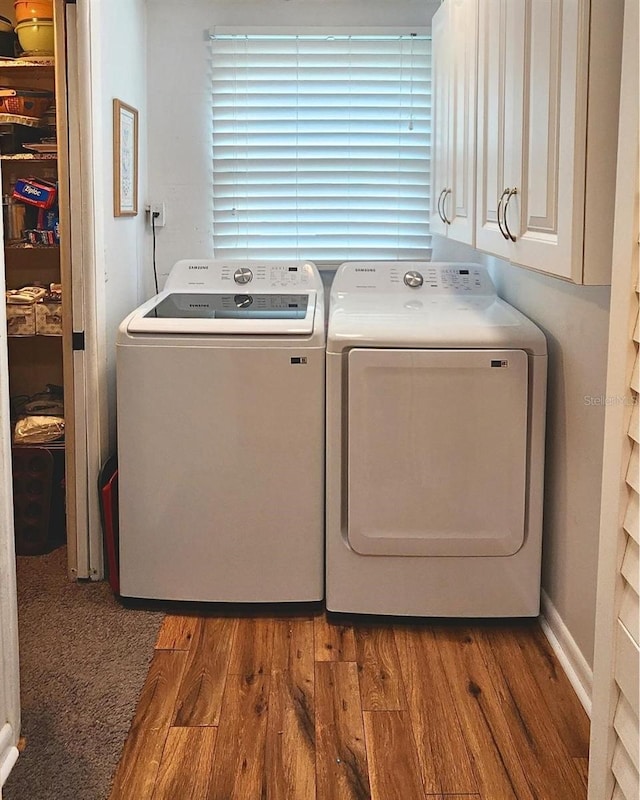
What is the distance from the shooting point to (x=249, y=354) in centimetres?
272

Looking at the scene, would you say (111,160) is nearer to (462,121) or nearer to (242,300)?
(242,300)

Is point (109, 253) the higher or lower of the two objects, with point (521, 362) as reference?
higher

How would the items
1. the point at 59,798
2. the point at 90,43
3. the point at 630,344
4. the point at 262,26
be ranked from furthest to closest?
the point at 262,26 < the point at 90,43 < the point at 59,798 < the point at 630,344

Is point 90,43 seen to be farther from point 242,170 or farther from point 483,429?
point 483,429

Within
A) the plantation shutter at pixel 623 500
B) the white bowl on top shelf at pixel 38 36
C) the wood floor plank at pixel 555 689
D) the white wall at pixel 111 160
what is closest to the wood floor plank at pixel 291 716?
the wood floor plank at pixel 555 689

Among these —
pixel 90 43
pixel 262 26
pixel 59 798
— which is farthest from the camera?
pixel 262 26

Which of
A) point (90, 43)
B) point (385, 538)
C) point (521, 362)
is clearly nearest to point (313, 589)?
point (385, 538)

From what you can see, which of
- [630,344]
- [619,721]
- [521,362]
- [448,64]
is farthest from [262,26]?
[619,721]

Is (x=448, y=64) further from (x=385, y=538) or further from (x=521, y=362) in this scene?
(x=385, y=538)

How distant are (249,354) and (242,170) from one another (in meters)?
1.29

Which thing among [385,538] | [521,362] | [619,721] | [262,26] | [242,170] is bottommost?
[385,538]

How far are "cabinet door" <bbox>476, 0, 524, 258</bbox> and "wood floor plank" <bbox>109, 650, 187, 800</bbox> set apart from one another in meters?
1.42

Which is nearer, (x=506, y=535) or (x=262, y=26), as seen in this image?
(x=506, y=535)

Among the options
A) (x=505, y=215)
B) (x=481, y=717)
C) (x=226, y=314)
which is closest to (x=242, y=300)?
(x=226, y=314)
